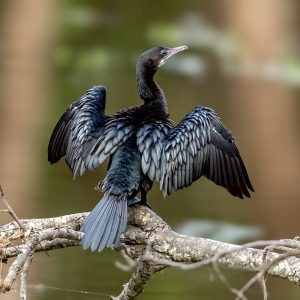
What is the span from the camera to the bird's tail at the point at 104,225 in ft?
9.25

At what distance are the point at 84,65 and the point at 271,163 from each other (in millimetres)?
1566

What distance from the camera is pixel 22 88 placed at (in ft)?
21.8

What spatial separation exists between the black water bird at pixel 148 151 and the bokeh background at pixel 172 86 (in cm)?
221

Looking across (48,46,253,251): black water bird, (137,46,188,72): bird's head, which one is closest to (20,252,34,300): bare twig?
(48,46,253,251): black water bird

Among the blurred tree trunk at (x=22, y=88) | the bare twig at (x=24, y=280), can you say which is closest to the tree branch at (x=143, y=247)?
the bare twig at (x=24, y=280)

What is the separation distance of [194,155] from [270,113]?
319 cm

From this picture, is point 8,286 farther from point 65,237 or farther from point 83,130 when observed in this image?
point 83,130

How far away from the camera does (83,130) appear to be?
331 cm

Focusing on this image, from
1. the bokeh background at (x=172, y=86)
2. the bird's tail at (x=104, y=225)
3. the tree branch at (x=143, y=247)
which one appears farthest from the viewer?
the bokeh background at (x=172, y=86)

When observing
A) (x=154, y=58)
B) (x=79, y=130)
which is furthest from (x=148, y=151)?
(x=154, y=58)

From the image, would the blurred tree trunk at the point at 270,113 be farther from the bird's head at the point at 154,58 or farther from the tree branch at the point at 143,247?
the tree branch at the point at 143,247

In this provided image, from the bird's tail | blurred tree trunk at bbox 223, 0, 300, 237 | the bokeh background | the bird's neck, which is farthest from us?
blurred tree trunk at bbox 223, 0, 300, 237

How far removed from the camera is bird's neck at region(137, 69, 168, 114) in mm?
3447

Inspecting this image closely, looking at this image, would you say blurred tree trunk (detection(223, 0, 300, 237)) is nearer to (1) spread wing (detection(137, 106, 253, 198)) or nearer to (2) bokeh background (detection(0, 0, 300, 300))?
(2) bokeh background (detection(0, 0, 300, 300))
